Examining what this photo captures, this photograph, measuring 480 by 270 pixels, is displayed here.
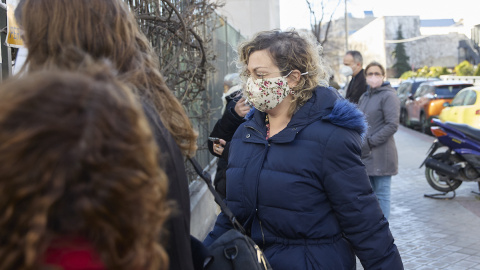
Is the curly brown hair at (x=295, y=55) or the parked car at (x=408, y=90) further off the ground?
the curly brown hair at (x=295, y=55)

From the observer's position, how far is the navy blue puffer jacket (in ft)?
8.55

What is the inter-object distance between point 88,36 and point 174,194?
478 millimetres

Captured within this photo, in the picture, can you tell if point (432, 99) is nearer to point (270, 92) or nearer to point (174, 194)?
point (270, 92)

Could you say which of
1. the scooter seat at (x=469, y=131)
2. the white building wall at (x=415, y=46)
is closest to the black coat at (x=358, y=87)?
the scooter seat at (x=469, y=131)

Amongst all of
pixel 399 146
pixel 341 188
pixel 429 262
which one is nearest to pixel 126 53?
pixel 341 188

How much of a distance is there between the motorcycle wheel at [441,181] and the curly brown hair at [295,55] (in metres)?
6.46

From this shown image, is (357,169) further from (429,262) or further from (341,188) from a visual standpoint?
(429,262)

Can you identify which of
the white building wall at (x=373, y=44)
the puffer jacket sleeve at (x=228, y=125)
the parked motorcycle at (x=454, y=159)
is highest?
the white building wall at (x=373, y=44)

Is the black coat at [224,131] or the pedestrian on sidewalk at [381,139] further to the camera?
the pedestrian on sidewalk at [381,139]

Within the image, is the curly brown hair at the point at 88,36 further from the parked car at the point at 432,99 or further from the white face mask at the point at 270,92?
the parked car at the point at 432,99

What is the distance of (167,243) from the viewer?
1433 mm

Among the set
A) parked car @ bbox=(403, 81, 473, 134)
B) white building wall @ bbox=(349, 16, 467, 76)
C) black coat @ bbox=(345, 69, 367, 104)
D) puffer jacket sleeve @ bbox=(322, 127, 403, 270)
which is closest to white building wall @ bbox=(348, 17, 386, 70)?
white building wall @ bbox=(349, 16, 467, 76)

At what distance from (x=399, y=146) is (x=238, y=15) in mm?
6498

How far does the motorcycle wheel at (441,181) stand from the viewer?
8812 mm
